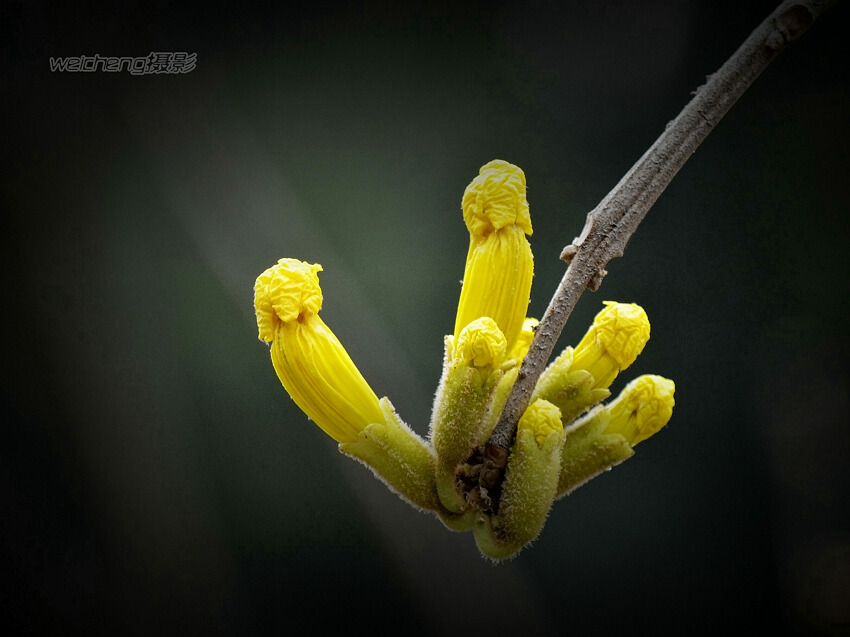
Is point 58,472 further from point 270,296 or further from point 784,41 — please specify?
point 784,41

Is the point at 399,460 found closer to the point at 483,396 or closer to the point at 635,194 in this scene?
the point at 483,396

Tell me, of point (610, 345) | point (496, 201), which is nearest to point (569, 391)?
point (610, 345)

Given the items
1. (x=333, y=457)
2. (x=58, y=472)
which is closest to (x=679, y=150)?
(x=333, y=457)

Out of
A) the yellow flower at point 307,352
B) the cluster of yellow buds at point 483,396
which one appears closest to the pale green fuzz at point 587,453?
the cluster of yellow buds at point 483,396

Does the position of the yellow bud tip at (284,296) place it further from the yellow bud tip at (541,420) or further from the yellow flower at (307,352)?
the yellow bud tip at (541,420)

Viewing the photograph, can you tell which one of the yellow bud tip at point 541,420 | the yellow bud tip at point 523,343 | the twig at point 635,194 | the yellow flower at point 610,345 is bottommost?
the yellow bud tip at point 541,420

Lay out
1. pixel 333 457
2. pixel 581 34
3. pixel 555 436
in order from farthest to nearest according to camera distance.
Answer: pixel 333 457 → pixel 581 34 → pixel 555 436

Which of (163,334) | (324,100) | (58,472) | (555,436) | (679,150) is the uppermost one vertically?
(324,100)

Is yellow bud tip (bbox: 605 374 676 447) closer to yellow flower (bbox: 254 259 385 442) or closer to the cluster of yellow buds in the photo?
the cluster of yellow buds
